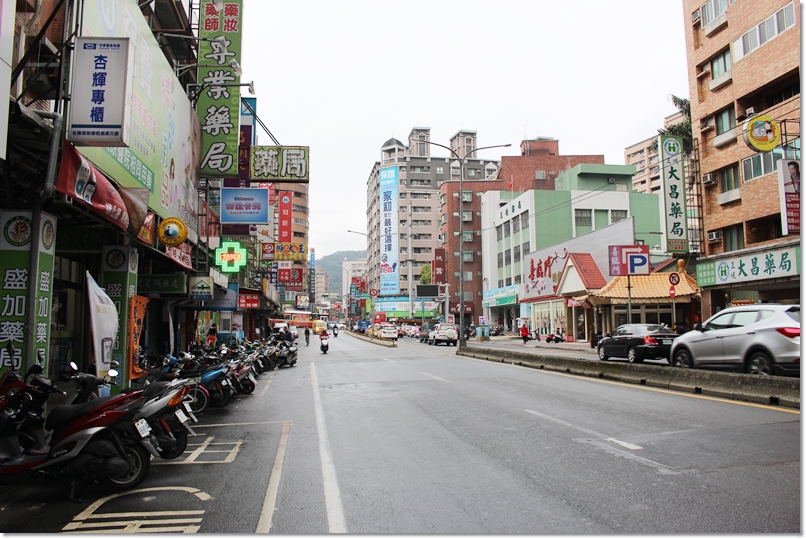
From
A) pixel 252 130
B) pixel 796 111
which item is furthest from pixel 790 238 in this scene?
pixel 252 130

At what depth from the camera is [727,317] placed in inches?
558

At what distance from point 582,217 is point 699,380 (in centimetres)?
5089

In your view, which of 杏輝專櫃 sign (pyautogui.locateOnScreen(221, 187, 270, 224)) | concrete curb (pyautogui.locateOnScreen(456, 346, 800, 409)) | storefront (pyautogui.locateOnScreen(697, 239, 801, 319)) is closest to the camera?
concrete curb (pyautogui.locateOnScreen(456, 346, 800, 409))

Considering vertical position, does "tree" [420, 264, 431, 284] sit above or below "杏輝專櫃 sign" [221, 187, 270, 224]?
above

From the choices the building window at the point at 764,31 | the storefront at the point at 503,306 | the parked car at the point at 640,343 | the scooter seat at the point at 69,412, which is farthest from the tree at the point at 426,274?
the scooter seat at the point at 69,412

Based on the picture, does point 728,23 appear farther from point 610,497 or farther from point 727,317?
point 610,497

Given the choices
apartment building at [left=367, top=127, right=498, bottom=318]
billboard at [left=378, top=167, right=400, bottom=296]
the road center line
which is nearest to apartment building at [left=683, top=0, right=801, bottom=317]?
the road center line

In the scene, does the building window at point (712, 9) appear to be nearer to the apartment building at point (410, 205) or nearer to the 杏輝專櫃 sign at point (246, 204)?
the 杏輝專櫃 sign at point (246, 204)

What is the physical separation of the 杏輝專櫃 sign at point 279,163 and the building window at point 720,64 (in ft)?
70.1

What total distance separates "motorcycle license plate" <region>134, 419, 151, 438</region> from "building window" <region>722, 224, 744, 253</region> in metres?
29.5

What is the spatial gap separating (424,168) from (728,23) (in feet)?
294

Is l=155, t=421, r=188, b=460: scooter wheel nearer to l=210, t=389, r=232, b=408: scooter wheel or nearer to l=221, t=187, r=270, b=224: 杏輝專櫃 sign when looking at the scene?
l=210, t=389, r=232, b=408: scooter wheel

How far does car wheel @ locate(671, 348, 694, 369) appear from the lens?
604 inches

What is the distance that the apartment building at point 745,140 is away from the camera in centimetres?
2491
